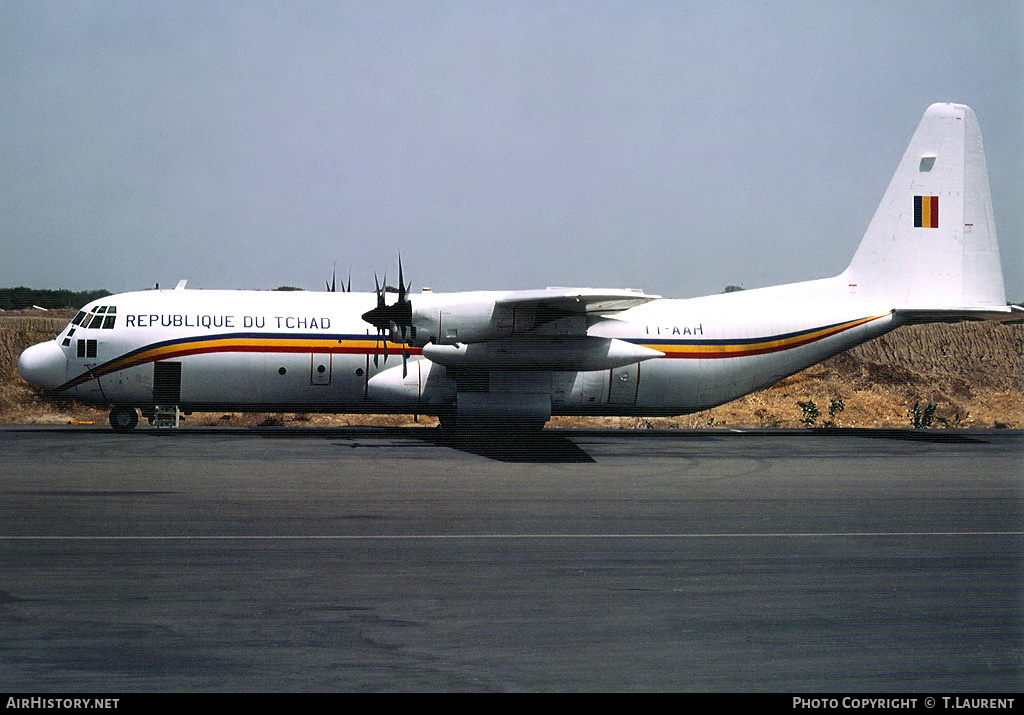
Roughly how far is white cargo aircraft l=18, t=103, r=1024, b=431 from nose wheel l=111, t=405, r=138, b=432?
0.14ft

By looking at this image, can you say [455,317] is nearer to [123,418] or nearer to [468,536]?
[123,418]

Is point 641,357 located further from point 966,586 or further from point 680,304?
point 966,586

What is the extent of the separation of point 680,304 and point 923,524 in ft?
48.8

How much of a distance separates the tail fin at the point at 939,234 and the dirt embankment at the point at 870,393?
989 cm

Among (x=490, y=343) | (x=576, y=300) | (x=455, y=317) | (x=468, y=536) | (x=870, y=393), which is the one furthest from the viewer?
(x=870, y=393)

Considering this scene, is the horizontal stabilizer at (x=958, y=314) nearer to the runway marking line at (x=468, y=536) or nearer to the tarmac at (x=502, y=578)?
the tarmac at (x=502, y=578)

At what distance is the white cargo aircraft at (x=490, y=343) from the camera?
24.3 meters

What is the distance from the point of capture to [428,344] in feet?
78.1

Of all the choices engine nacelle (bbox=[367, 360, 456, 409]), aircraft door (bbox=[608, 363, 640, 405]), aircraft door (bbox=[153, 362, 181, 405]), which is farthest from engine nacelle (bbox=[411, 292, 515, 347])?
aircraft door (bbox=[153, 362, 181, 405])

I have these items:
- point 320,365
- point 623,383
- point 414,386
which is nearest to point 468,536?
point 414,386

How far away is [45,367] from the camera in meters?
25.0

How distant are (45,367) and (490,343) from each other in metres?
12.2

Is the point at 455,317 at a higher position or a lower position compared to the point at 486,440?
higher
